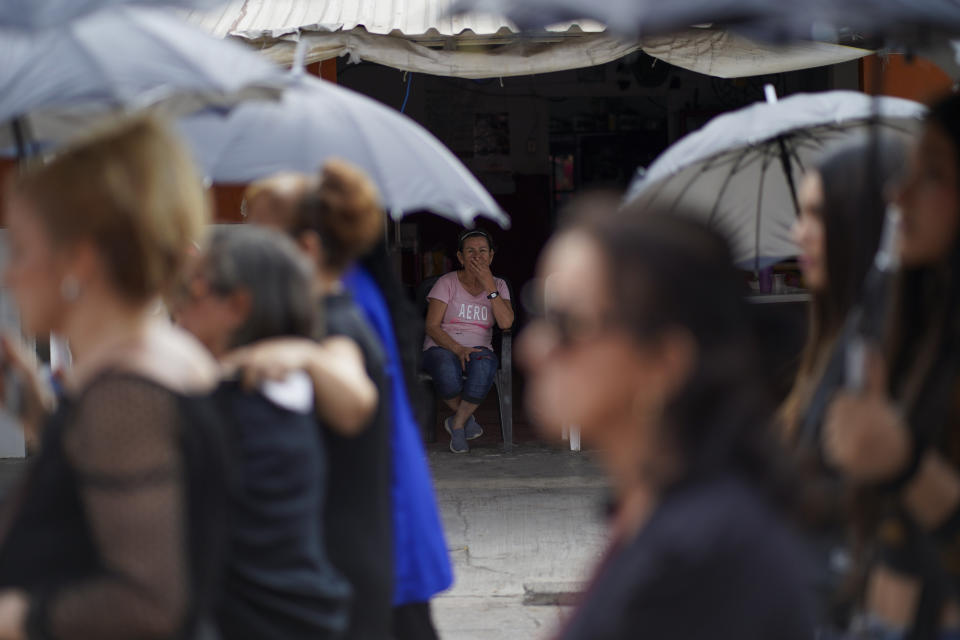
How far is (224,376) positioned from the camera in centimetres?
226

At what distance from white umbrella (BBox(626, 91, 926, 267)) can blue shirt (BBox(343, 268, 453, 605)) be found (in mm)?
1229

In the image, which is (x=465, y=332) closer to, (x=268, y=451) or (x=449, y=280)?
(x=449, y=280)

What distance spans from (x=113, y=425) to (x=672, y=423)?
77 cm

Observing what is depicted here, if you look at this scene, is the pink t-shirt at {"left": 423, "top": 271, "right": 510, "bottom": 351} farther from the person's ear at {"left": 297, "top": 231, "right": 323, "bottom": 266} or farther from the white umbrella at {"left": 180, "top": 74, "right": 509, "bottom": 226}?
the person's ear at {"left": 297, "top": 231, "right": 323, "bottom": 266}

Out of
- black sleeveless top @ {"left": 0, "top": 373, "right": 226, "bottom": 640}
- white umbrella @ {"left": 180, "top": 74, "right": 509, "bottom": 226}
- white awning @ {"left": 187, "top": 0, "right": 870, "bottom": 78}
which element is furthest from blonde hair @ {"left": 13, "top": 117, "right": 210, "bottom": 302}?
white awning @ {"left": 187, "top": 0, "right": 870, "bottom": 78}

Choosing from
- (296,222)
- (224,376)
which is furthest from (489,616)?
(224,376)

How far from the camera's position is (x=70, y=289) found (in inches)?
70.3

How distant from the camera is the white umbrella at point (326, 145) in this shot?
3580 millimetres

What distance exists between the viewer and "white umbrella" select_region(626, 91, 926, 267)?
4059mm

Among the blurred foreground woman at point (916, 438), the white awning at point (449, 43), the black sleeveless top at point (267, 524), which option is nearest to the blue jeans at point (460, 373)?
the white awning at point (449, 43)

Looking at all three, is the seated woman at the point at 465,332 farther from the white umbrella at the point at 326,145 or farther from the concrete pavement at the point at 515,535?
the white umbrella at the point at 326,145

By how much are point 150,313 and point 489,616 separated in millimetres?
3658

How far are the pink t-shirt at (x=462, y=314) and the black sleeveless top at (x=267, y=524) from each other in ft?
21.3

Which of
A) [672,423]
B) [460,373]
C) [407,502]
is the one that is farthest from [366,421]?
[460,373]
